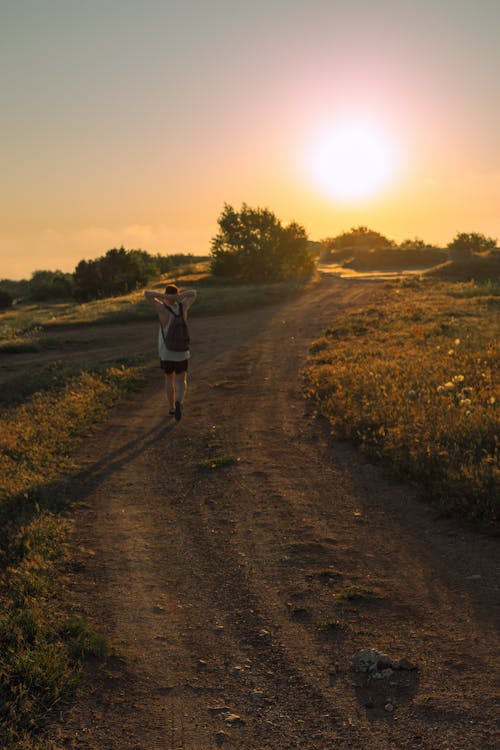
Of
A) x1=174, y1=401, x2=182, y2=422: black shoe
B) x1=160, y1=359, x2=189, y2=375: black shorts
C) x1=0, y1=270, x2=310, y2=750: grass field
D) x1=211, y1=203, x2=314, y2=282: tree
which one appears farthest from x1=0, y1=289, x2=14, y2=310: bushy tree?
x1=160, y1=359, x2=189, y2=375: black shorts

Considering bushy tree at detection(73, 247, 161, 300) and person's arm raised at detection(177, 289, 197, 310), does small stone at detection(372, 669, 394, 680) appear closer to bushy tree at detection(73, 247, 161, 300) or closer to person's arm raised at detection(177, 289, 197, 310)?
person's arm raised at detection(177, 289, 197, 310)

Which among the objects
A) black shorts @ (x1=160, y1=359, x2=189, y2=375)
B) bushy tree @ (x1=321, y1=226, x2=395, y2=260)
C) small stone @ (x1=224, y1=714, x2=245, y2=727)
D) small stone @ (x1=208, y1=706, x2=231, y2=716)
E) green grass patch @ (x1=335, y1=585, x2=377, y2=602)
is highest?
bushy tree @ (x1=321, y1=226, x2=395, y2=260)

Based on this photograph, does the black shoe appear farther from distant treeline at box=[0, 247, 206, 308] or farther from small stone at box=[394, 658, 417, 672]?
distant treeline at box=[0, 247, 206, 308]

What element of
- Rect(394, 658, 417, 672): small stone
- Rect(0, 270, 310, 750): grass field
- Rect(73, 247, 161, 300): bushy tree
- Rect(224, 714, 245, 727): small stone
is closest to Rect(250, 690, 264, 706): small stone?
Rect(224, 714, 245, 727): small stone

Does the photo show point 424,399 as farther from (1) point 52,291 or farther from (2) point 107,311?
(1) point 52,291

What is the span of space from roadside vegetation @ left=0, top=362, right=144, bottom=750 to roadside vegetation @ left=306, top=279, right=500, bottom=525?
16.8 feet

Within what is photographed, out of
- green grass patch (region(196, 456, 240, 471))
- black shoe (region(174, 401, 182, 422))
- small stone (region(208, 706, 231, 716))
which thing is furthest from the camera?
black shoe (region(174, 401, 182, 422))

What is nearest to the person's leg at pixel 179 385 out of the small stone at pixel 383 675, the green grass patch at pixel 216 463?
the green grass patch at pixel 216 463

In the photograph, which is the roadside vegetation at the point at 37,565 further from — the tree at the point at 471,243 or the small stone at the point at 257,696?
the tree at the point at 471,243

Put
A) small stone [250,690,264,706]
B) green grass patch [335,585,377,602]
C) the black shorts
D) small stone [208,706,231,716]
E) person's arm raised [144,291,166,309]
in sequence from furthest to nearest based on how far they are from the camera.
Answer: the black shorts < person's arm raised [144,291,166,309] < green grass patch [335,585,377,602] < small stone [250,690,264,706] < small stone [208,706,231,716]

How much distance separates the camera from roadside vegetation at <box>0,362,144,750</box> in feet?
16.6

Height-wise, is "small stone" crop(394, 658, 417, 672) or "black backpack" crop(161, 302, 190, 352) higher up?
"black backpack" crop(161, 302, 190, 352)

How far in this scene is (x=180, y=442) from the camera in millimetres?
12133

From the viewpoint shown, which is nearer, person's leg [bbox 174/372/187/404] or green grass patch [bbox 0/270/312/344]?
person's leg [bbox 174/372/187/404]
